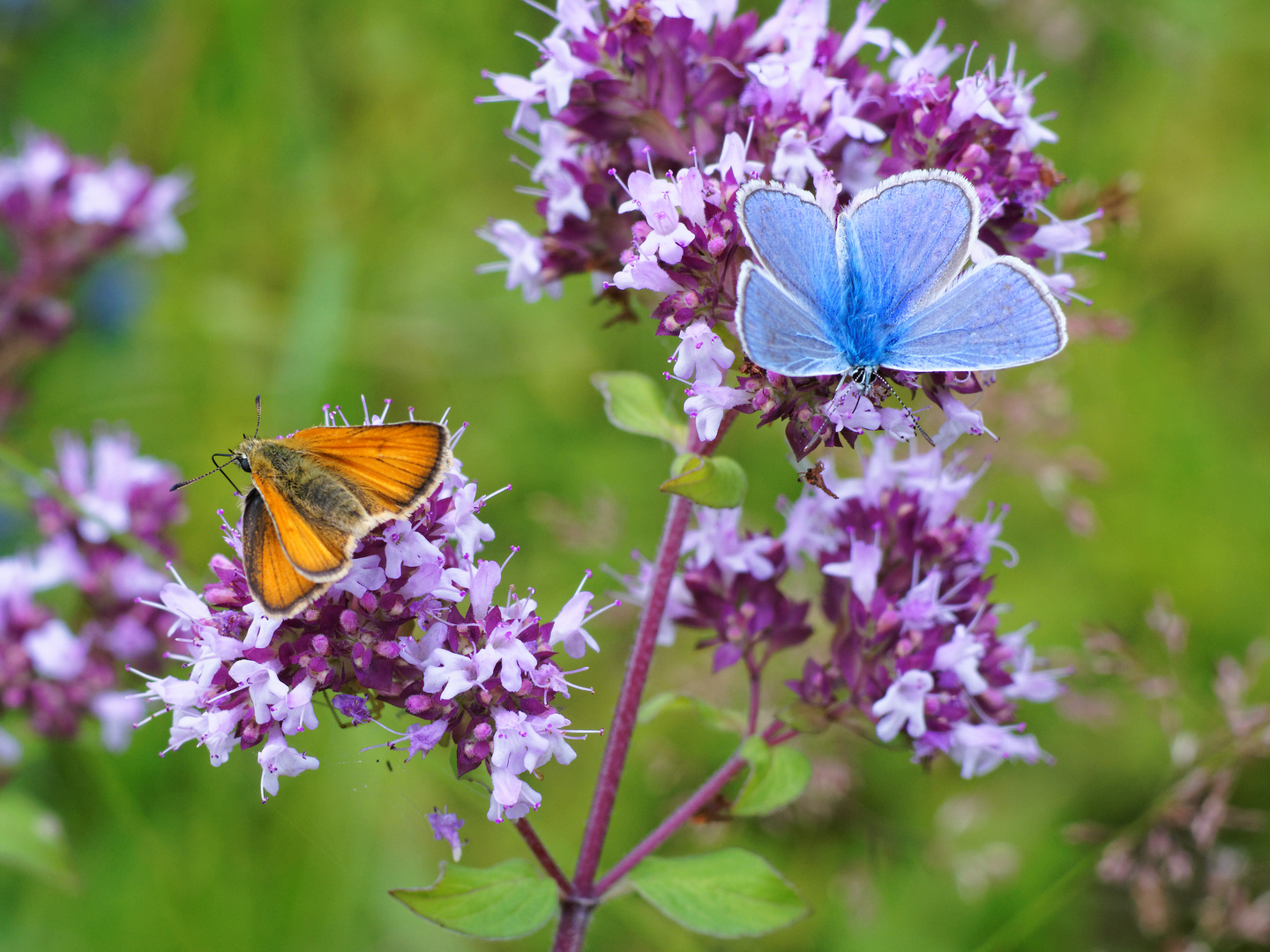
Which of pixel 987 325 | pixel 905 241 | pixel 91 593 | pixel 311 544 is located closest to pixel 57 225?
pixel 91 593

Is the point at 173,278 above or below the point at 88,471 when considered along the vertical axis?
above

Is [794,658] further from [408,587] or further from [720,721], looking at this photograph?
[408,587]

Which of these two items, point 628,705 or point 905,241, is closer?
point 905,241

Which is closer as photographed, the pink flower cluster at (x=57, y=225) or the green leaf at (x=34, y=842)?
the green leaf at (x=34, y=842)

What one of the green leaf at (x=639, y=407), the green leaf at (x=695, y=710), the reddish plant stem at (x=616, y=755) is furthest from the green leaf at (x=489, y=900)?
the green leaf at (x=639, y=407)

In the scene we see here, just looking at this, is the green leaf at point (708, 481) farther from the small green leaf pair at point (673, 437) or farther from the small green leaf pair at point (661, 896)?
the small green leaf pair at point (661, 896)

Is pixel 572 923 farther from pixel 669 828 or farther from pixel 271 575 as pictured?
pixel 271 575

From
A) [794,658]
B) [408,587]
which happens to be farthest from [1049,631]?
[408,587]
